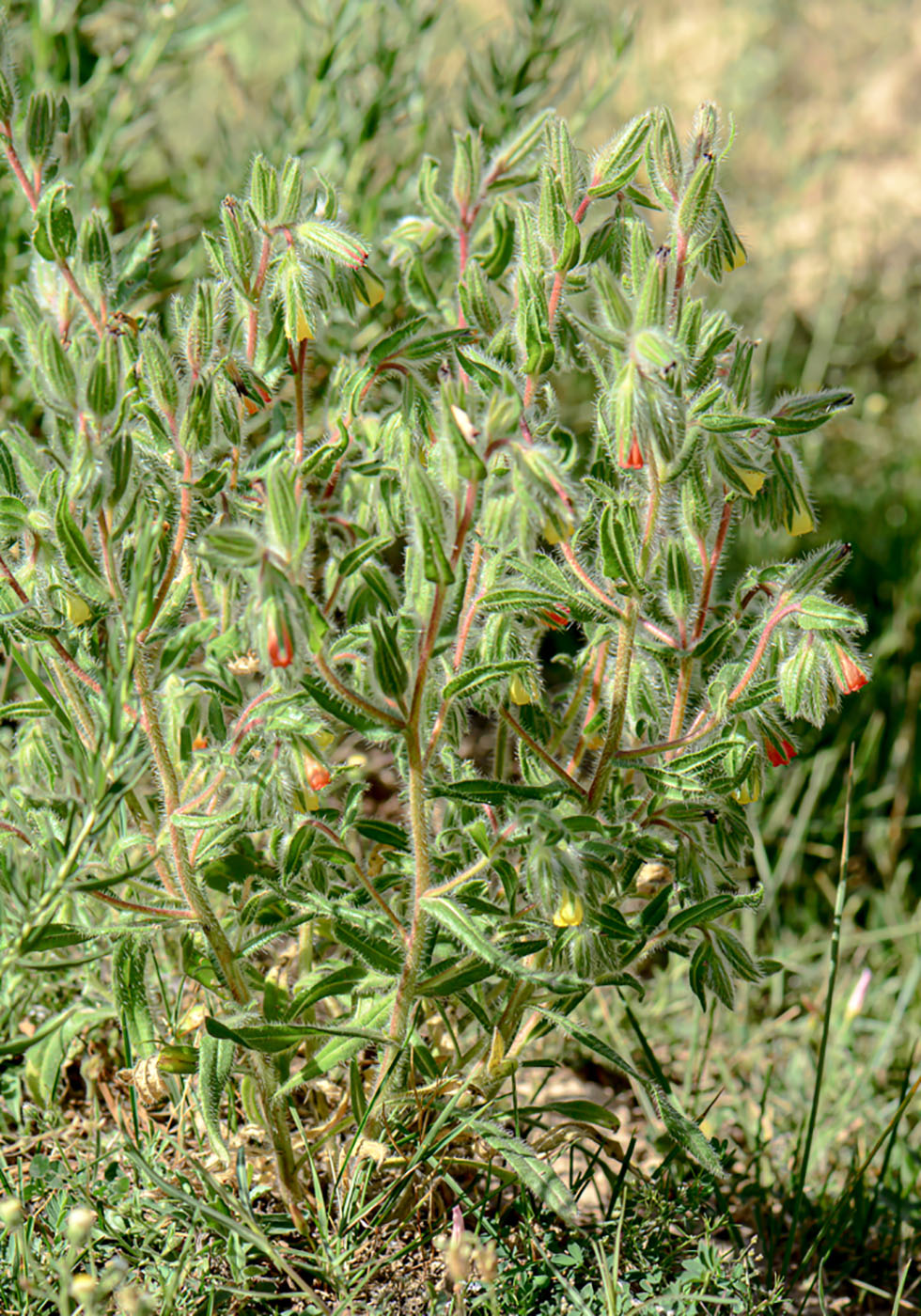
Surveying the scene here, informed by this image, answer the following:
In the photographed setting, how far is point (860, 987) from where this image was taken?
2393mm

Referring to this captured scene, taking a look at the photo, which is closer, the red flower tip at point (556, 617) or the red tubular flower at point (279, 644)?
the red tubular flower at point (279, 644)

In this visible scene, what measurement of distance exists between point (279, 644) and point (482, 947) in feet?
1.47

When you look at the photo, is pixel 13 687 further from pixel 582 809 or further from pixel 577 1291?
pixel 577 1291

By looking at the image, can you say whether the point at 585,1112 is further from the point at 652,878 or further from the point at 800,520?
the point at 800,520

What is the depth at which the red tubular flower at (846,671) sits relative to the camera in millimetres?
1577

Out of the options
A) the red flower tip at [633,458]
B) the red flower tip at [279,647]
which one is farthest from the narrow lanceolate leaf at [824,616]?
the red flower tip at [279,647]

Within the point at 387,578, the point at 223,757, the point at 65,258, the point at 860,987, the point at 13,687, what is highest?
the point at 65,258

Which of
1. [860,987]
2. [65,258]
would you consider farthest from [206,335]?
[860,987]

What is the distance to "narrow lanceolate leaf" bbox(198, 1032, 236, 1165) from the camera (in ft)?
5.23

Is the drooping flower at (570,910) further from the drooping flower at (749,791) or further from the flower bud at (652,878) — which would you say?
the flower bud at (652,878)

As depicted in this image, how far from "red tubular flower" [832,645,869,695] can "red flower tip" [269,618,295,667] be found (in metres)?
0.70

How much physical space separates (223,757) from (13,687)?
1.10 m

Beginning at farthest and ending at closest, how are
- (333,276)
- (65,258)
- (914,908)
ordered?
1. (914,908)
2. (333,276)
3. (65,258)

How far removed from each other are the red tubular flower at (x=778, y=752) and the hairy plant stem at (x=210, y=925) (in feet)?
2.56
